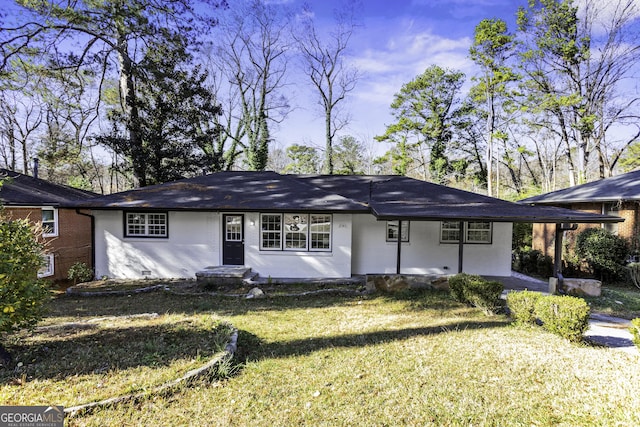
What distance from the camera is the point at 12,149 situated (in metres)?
25.3

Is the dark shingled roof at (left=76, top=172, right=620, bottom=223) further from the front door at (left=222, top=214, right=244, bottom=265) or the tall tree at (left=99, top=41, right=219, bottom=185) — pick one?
the tall tree at (left=99, top=41, right=219, bottom=185)

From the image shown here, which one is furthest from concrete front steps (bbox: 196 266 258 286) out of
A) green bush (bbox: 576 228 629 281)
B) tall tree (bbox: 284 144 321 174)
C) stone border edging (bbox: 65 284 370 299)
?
tall tree (bbox: 284 144 321 174)

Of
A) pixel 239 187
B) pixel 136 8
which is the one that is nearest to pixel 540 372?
pixel 239 187

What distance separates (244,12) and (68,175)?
21580 millimetres

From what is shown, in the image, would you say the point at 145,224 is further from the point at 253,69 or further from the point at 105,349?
the point at 253,69

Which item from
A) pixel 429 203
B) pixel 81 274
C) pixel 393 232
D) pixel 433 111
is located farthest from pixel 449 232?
pixel 433 111

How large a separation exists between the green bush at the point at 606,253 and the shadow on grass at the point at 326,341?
7.81m

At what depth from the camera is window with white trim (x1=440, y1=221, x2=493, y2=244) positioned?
1042 centimetres

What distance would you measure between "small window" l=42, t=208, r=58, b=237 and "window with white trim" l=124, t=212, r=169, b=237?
13.7 ft

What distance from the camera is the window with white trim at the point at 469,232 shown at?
410 inches

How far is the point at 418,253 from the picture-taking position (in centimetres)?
1053

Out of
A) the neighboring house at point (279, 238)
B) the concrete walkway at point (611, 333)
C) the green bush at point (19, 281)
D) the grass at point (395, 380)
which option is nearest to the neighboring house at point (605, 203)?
the neighboring house at point (279, 238)

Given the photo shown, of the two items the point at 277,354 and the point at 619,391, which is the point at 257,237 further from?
the point at 619,391

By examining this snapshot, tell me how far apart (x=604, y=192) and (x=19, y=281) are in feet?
56.0
